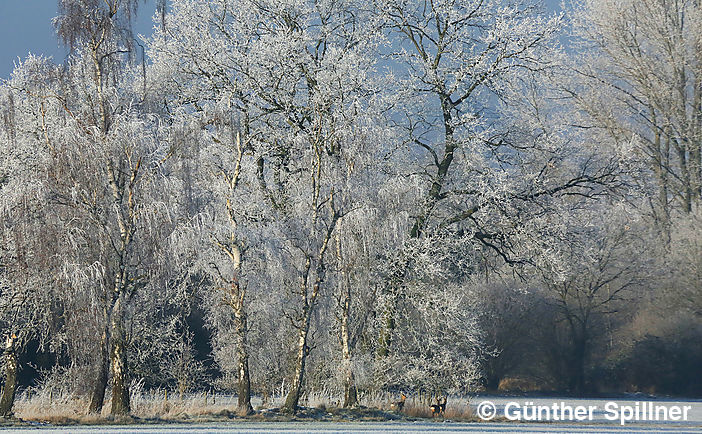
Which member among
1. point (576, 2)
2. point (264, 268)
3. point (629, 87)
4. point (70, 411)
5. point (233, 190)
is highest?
point (576, 2)

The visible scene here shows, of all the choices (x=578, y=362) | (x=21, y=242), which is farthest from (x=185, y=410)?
(x=578, y=362)

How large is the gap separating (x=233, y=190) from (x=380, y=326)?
15.0ft

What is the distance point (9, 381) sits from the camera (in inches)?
646

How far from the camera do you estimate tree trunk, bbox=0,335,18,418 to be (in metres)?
16.3

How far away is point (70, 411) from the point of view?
1694cm

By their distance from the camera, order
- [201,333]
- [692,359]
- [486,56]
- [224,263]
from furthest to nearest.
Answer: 1. [692,359]
2. [201,333]
3. [486,56]
4. [224,263]

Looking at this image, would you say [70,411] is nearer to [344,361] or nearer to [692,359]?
[344,361]

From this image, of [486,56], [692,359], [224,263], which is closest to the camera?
[224,263]

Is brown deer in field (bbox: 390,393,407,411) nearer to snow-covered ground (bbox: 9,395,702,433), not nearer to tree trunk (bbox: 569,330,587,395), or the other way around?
snow-covered ground (bbox: 9,395,702,433)

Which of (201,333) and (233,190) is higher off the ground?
(233,190)

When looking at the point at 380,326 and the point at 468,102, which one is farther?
the point at 468,102

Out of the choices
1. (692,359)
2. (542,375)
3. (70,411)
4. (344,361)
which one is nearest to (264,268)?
(344,361)

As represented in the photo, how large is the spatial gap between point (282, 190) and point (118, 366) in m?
5.56

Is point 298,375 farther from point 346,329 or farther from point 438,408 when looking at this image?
point 438,408
